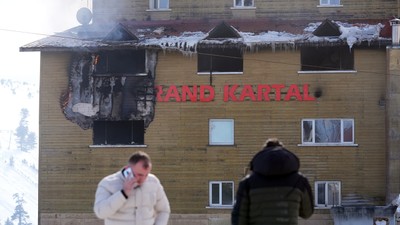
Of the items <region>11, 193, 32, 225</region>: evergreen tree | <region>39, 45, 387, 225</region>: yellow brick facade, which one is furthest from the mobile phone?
<region>11, 193, 32, 225</region>: evergreen tree

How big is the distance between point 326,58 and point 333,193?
4981mm

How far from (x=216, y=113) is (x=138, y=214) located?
76.6 feet

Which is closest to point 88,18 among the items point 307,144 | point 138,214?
point 307,144

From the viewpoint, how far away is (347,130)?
103 ft

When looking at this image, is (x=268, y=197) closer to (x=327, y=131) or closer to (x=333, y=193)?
(x=333, y=193)

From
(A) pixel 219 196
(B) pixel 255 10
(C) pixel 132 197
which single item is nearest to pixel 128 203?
(C) pixel 132 197

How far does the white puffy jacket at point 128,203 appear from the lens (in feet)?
27.9

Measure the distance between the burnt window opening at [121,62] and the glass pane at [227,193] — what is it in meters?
5.30

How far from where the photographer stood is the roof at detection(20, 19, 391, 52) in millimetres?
31141

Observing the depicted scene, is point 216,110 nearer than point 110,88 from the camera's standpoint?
Yes

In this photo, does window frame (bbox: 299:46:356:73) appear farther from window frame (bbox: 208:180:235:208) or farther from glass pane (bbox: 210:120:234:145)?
window frame (bbox: 208:180:235:208)

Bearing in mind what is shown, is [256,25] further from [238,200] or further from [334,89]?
[238,200]

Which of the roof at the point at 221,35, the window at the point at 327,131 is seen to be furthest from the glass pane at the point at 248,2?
the window at the point at 327,131

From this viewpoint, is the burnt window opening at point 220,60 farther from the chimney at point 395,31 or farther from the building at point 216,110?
the chimney at point 395,31
